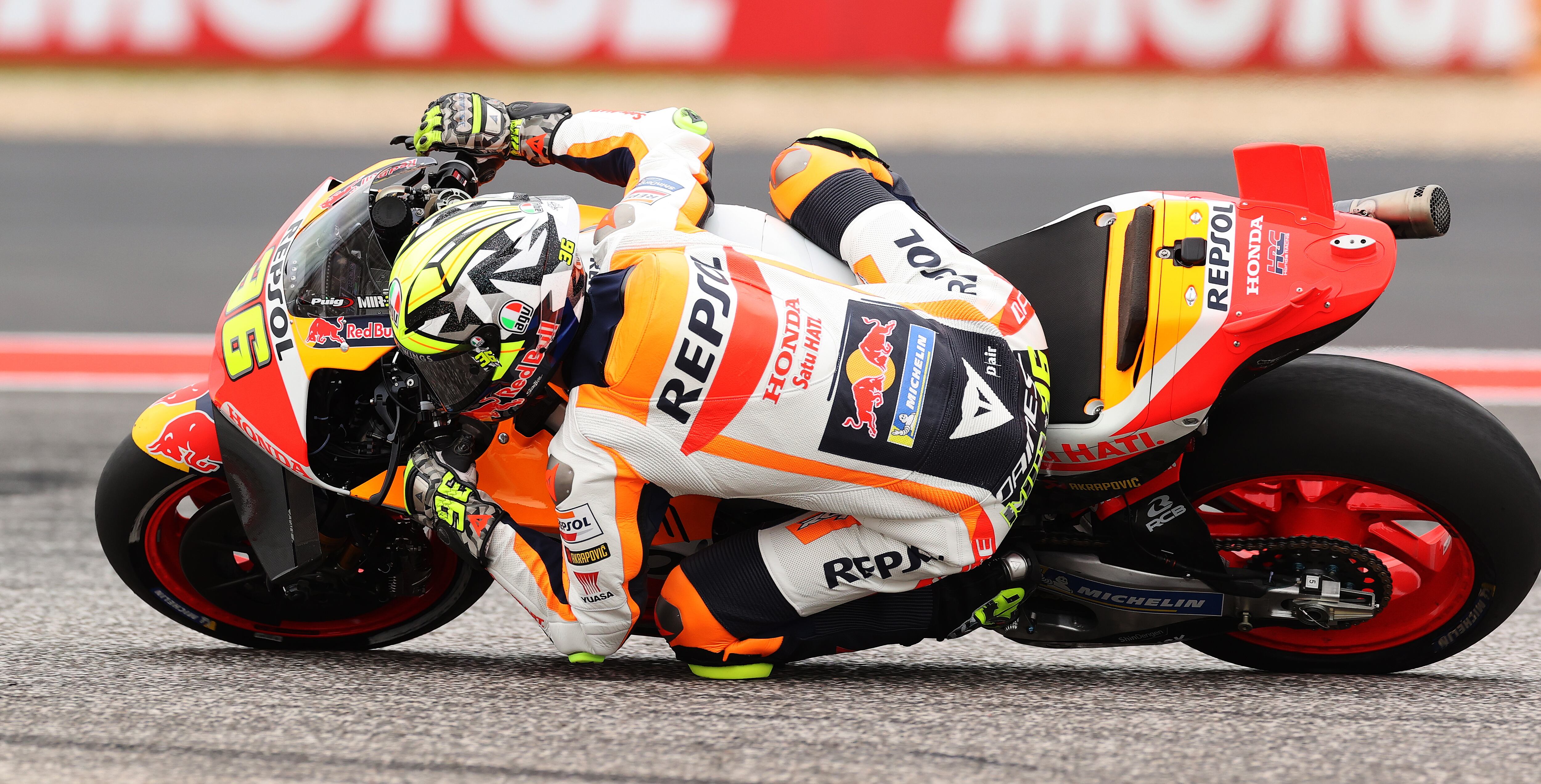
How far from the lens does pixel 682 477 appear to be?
3061 mm

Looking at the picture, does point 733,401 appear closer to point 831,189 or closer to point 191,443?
point 831,189

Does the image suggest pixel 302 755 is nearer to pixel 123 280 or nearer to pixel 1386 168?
pixel 123 280

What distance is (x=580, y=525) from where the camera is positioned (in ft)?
9.97

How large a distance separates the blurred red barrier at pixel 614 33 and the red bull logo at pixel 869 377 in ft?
32.9

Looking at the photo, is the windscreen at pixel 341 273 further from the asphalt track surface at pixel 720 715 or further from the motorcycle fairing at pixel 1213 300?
the motorcycle fairing at pixel 1213 300

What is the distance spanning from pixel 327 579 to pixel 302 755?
2.16ft

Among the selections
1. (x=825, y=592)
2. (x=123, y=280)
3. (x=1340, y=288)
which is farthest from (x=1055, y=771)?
(x=123, y=280)

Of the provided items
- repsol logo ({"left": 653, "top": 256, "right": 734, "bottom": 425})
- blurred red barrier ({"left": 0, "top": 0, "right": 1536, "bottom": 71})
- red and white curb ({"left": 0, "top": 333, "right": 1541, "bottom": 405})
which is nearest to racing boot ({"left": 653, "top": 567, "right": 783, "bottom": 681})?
repsol logo ({"left": 653, "top": 256, "right": 734, "bottom": 425})

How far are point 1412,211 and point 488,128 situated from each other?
2.03m

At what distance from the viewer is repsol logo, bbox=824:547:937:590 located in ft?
10.6

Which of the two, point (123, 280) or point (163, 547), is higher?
point (123, 280)

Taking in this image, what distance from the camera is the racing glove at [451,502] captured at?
10.3ft

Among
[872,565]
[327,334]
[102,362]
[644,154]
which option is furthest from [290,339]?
A: [102,362]

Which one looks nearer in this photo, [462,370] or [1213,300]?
[462,370]
